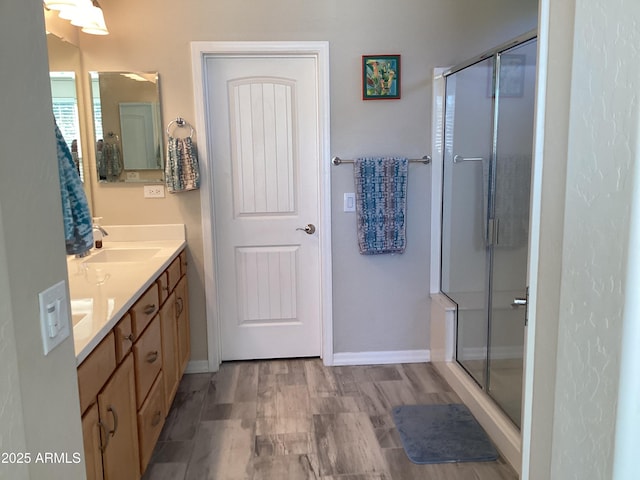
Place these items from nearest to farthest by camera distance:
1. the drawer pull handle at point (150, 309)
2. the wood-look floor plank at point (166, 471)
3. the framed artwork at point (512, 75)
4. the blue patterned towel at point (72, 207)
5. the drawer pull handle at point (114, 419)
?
the blue patterned towel at point (72, 207), the drawer pull handle at point (114, 419), the drawer pull handle at point (150, 309), the wood-look floor plank at point (166, 471), the framed artwork at point (512, 75)

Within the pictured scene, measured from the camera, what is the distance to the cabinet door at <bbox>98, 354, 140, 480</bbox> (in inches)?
62.8

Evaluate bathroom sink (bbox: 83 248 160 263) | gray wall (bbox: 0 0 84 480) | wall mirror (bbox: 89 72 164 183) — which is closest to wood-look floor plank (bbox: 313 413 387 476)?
bathroom sink (bbox: 83 248 160 263)

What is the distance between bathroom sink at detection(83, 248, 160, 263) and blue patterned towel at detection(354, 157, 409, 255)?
1317 millimetres

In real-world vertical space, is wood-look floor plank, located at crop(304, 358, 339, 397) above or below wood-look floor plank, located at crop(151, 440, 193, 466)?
above

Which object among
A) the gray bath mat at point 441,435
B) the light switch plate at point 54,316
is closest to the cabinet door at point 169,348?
the gray bath mat at point 441,435

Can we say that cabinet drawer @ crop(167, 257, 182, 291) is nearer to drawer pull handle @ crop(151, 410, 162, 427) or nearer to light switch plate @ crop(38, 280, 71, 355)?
drawer pull handle @ crop(151, 410, 162, 427)

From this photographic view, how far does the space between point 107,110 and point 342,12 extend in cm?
159

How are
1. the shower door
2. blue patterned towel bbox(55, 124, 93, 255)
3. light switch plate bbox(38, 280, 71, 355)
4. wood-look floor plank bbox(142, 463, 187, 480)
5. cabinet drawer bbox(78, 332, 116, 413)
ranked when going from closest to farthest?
light switch plate bbox(38, 280, 71, 355), blue patterned towel bbox(55, 124, 93, 255), cabinet drawer bbox(78, 332, 116, 413), wood-look floor plank bbox(142, 463, 187, 480), the shower door

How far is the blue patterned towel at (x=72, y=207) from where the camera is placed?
1.17 m

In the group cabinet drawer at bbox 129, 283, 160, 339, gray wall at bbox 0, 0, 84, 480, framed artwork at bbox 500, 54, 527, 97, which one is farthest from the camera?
framed artwork at bbox 500, 54, 527, 97

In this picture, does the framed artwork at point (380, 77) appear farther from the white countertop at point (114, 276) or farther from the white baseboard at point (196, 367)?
the white baseboard at point (196, 367)

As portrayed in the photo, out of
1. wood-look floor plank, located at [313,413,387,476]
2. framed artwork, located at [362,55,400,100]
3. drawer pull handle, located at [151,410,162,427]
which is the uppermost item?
framed artwork, located at [362,55,400,100]

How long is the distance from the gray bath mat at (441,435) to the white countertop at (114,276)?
4.93 ft

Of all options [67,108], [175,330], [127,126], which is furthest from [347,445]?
[67,108]
